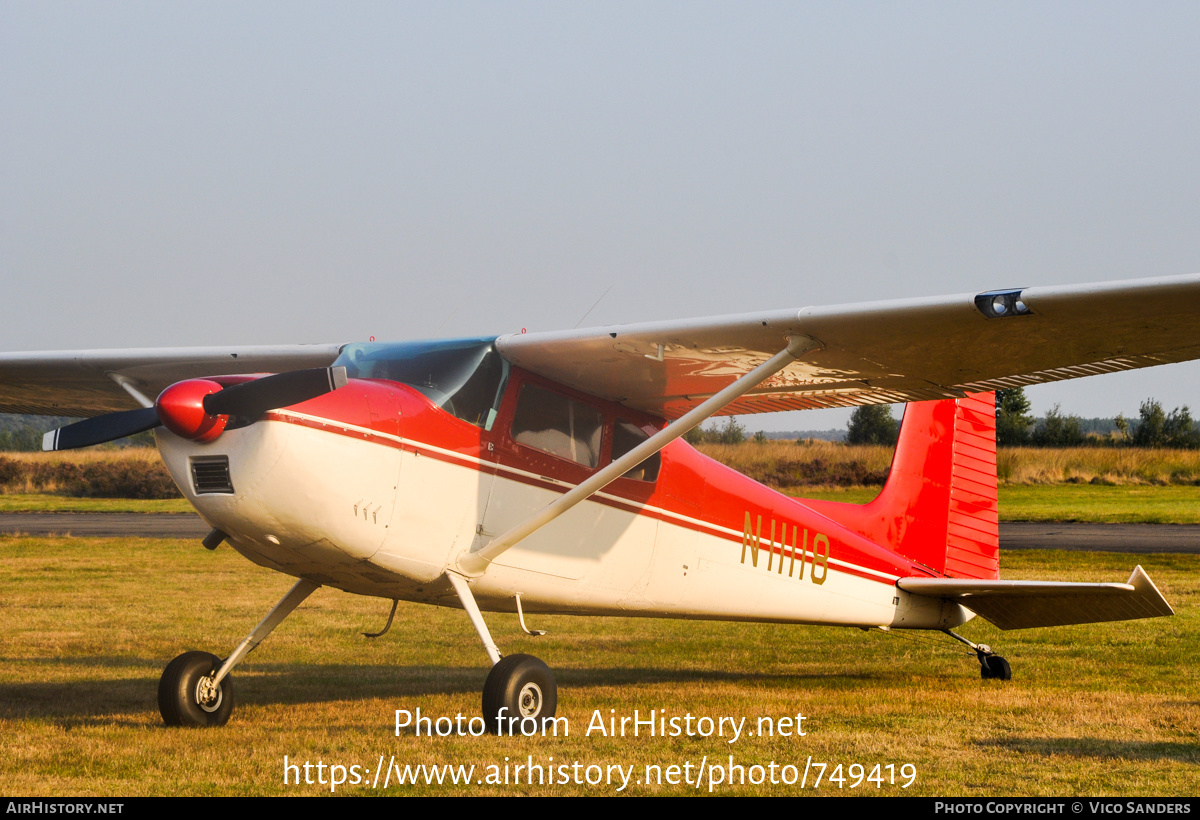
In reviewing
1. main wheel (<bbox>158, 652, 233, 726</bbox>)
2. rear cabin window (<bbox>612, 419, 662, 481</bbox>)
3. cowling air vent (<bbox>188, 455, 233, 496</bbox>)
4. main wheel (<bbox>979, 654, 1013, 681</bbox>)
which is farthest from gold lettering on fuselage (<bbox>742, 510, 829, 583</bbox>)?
cowling air vent (<bbox>188, 455, 233, 496</bbox>)

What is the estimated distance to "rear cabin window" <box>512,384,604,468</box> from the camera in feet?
21.8

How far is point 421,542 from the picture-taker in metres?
6.05

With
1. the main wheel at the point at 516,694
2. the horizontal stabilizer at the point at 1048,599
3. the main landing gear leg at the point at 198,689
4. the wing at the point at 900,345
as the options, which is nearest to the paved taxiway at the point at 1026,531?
the horizontal stabilizer at the point at 1048,599

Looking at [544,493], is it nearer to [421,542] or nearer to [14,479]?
[421,542]

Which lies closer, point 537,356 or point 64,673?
point 537,356

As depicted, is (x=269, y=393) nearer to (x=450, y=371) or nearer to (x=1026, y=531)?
(x=450, y=371)

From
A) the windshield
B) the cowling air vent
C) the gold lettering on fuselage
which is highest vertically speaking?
the windshield

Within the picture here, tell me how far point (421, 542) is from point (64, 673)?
435cm

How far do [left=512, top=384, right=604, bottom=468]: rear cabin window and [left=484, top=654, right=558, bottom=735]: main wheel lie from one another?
132 cm

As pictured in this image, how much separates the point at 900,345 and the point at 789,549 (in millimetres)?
2365

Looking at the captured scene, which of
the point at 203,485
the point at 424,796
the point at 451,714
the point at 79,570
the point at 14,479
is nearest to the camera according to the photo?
the point at 424,796

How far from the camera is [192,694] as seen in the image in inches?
255

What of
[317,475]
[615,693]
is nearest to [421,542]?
[317,475]

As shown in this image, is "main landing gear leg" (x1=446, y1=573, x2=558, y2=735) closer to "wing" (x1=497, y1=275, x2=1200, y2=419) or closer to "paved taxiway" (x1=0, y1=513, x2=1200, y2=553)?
"wing" (x1=497, y1=275, x2=1200, y2=419)
